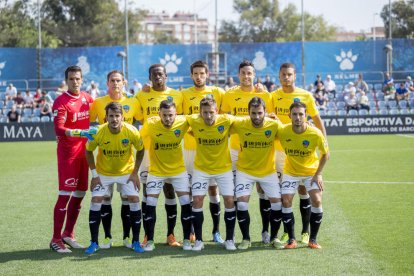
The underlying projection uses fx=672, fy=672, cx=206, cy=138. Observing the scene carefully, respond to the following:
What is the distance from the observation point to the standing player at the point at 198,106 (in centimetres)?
871

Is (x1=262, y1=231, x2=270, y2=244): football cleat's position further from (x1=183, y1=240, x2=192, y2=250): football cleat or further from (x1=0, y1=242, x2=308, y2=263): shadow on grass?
(x1=183, y1=240, x2=192, y2=250): football cleat

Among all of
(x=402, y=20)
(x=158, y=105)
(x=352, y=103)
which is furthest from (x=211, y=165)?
(x=402, y=20)

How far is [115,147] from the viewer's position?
26.6 feet

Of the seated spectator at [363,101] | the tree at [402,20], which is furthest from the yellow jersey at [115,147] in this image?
the tree at [402,20]

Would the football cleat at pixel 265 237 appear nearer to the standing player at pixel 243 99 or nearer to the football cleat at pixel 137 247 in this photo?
the standing player at pixel 243 99

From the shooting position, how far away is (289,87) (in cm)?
888

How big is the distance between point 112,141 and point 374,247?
3366mm

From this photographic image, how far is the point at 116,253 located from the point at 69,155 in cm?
137

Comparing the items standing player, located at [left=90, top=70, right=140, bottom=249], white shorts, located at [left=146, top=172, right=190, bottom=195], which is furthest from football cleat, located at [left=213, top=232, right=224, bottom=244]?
standing player, located at [left=90, top=70, right=140, bottom=249]

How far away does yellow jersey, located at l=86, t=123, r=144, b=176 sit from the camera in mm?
8070

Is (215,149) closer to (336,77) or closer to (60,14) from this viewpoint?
(336,77)

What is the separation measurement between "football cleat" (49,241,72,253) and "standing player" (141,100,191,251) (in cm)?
101

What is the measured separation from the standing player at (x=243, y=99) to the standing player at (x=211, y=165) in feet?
1.59

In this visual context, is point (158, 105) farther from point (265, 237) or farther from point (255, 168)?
point (265, 237)
